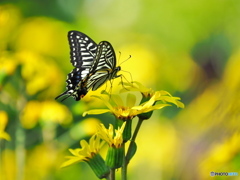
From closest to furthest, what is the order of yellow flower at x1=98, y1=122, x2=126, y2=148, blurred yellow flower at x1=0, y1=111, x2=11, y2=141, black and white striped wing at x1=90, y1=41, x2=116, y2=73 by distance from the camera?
yellow flower at x1=98, y1=122, x2=126, y2=148
black and white striped wing at x1=90, y1=41, x2=116, y2=73
blurred yellow flower at x1=0, y1=111, x2=11, y2=141

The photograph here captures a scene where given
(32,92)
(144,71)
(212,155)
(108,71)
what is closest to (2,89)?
(32,92)

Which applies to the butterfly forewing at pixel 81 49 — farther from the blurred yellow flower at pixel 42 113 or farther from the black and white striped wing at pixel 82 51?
the blurred yellow flower at pixel 42 113

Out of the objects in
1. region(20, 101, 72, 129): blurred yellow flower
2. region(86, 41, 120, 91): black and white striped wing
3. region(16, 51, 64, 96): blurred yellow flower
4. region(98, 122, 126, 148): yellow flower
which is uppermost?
region(16, 51, 64, 96): blurred yellow flower

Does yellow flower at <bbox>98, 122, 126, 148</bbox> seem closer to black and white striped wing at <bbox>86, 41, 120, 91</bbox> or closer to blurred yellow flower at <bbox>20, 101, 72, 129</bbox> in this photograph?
black and white striped wing at <bbox>86, 41, 120, 91</bbox>

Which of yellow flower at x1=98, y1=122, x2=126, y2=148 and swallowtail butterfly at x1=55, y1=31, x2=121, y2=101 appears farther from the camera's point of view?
swallowtail butterfly at x1=55, y1=31, x2=121, y2=101

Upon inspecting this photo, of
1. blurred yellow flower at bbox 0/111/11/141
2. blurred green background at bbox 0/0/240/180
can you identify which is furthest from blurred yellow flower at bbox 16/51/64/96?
blurred yellow flower at bbox 0/111/11/141

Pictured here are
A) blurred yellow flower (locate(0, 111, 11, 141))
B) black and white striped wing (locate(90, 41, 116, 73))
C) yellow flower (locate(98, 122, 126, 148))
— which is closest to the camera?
yellow flower (locate(98, 122, 126, 148))

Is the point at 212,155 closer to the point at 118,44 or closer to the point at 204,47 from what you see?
the point at 204,47

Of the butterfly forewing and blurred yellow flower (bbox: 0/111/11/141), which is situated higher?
the butterfly forewing
